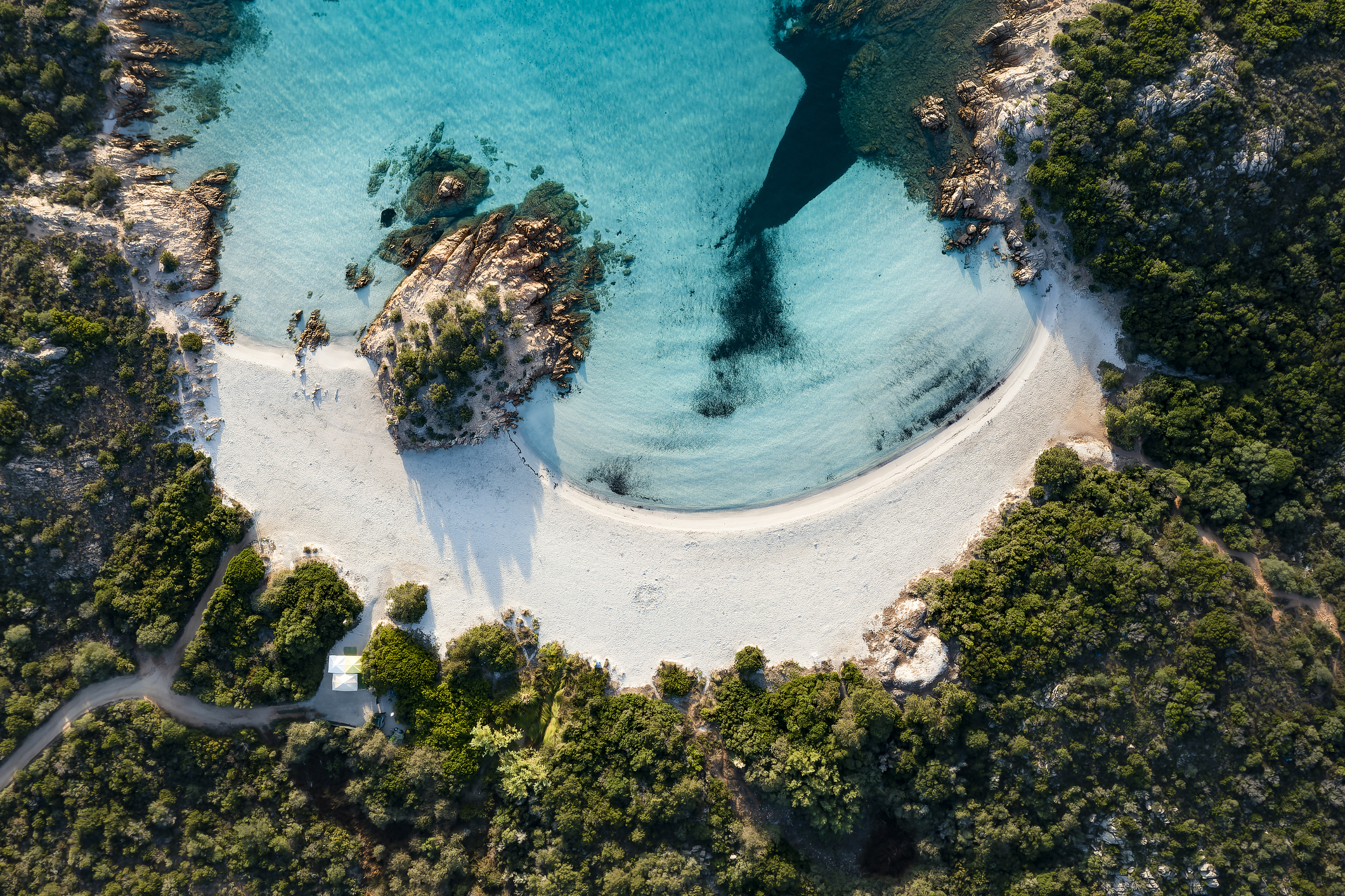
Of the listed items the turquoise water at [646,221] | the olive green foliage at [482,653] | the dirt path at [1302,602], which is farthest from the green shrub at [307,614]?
the dirt path at [1302,602]

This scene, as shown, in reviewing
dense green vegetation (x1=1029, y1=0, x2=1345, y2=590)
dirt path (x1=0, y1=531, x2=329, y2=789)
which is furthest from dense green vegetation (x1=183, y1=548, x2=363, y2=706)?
dense green vegetation (x1=1029, y1=0, x2=1345, y2=590)

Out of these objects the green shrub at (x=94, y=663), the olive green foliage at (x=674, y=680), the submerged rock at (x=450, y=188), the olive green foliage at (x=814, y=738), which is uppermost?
the submerged rock at (x=450, y=188)

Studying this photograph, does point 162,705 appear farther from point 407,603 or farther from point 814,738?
point 814,738

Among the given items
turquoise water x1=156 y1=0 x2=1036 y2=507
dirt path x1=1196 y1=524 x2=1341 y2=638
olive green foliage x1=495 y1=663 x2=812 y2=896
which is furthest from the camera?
turquoise water x1=156 y1=0 x2=1036 y2=507

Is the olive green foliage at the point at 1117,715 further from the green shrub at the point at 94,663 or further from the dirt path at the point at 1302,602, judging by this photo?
the green shrub at the point at 94,663

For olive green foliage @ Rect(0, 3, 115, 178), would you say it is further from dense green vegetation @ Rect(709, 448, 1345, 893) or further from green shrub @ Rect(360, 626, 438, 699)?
dense green vegetation @ Rect(709, 448, 1345, 893)

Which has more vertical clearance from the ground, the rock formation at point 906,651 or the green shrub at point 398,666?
the rock formation at point 906,651

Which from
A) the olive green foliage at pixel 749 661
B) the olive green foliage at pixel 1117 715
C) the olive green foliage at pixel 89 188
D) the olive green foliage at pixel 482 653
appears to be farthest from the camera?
the olive green foliage at pixel 749 661
